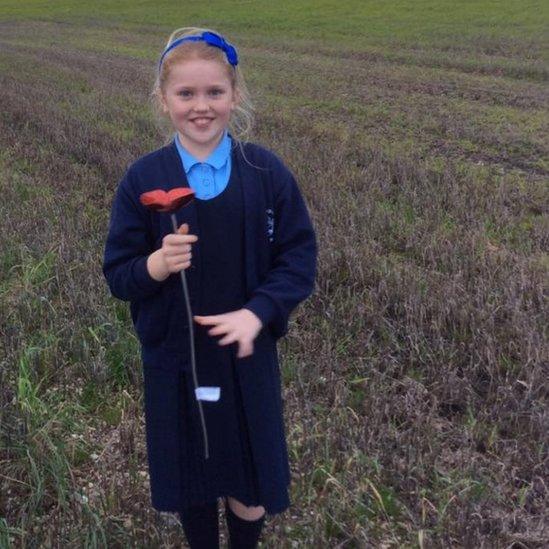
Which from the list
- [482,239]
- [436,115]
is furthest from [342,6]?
[482,239]

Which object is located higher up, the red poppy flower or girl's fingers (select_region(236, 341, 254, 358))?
the red poppy flower

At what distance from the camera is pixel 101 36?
90.6 feet

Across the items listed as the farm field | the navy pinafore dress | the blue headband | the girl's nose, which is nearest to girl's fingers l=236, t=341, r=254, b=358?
the navy pinafore dress

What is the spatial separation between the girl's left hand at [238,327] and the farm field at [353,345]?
0.92 m

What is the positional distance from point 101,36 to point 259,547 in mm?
27227

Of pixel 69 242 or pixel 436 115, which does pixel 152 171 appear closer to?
pixel 69 242

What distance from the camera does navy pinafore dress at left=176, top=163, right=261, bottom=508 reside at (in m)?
2.11

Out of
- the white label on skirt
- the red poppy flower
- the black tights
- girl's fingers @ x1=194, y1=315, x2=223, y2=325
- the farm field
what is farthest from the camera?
the farm field

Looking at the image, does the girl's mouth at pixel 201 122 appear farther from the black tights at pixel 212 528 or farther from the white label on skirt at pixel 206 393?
the black tights at pixel 212 528

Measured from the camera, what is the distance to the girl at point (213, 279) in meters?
2.10

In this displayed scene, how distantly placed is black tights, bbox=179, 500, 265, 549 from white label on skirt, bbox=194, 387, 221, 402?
0.40 metres

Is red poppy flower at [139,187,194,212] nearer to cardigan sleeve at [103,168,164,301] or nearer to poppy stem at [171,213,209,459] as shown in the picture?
poppy stem at [171,213,209,459]

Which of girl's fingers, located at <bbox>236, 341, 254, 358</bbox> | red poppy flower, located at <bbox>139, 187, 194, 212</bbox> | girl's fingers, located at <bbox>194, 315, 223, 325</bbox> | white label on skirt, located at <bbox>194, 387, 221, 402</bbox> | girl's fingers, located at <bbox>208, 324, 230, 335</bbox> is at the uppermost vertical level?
red poppy flower, located at <bbox>139, 187, 194, 212</bbox>

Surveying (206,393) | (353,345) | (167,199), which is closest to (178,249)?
(167,199)
